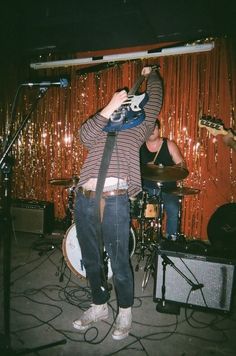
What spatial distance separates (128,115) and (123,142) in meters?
0.21

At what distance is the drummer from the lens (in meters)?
4.01

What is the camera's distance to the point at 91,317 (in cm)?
253

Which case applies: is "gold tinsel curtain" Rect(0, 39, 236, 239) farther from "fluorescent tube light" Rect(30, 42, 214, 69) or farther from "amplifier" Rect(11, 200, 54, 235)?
"amplifier" Rect(11, 200, 54, 235)

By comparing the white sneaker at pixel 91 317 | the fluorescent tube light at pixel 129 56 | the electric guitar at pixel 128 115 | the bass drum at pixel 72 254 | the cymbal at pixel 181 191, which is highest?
the fluorescent tube light at pixel 129 56

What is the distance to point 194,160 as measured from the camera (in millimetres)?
4961

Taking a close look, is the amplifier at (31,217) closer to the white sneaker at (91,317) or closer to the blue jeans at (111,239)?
the white sneaker at (91,317)

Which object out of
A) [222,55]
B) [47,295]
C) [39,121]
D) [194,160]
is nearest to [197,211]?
[194,160]

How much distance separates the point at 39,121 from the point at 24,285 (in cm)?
366

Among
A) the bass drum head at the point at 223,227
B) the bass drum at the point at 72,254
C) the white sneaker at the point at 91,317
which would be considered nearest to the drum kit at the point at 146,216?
the bass drum at the point at 72,254

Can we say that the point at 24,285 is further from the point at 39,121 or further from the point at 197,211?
the point at 39,121

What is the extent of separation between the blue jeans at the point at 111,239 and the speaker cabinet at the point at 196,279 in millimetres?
523

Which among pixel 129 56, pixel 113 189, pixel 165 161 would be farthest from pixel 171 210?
pixel 129 56

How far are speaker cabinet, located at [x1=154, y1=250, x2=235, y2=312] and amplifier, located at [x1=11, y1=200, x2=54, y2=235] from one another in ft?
9.57

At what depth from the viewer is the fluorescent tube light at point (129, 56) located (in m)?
4.50
